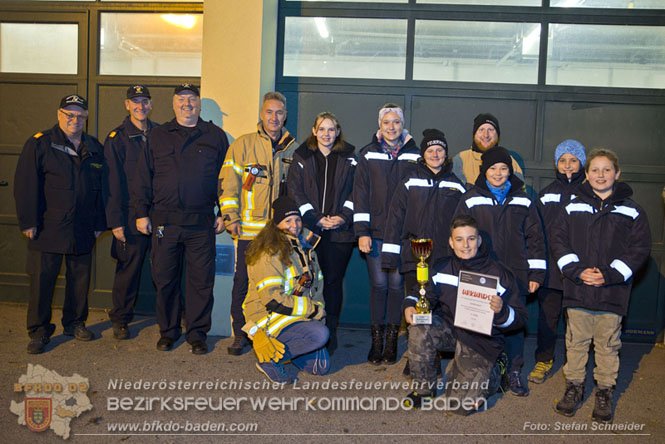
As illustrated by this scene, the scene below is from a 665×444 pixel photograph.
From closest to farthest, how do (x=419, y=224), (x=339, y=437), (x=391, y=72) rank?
(x=339, y=437) → (x=419, y=224) → (x=391, y=72)

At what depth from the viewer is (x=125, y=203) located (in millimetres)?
5008

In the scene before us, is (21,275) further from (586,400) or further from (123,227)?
(586,400)

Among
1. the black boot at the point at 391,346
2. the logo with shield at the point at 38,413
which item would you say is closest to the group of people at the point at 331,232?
the black boot at the point at 391,346

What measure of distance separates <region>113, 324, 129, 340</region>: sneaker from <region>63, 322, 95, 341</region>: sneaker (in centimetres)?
20

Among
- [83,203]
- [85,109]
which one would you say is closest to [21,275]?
[83,203]

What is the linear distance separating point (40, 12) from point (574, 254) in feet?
19.9

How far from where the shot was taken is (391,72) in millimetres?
5746

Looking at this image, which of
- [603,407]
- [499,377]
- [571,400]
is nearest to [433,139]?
[499,377]

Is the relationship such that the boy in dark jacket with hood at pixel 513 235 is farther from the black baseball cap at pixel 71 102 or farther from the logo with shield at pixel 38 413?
the black baseball cap at pixel 71 102

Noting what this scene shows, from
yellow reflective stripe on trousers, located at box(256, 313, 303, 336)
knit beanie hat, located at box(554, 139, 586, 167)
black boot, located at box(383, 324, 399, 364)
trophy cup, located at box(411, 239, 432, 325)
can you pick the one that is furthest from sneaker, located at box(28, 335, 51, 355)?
knit beanie hat, located at box(554, 139, 586, 167)

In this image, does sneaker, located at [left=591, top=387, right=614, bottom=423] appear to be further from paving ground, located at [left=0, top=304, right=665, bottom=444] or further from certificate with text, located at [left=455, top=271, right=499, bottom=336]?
certificate with text, located at [left=455, top=271, right=499, bottom=336]

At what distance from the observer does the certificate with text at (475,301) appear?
355cm

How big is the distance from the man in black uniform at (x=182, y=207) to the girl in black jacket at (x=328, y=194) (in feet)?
2.66

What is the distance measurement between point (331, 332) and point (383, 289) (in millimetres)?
630
